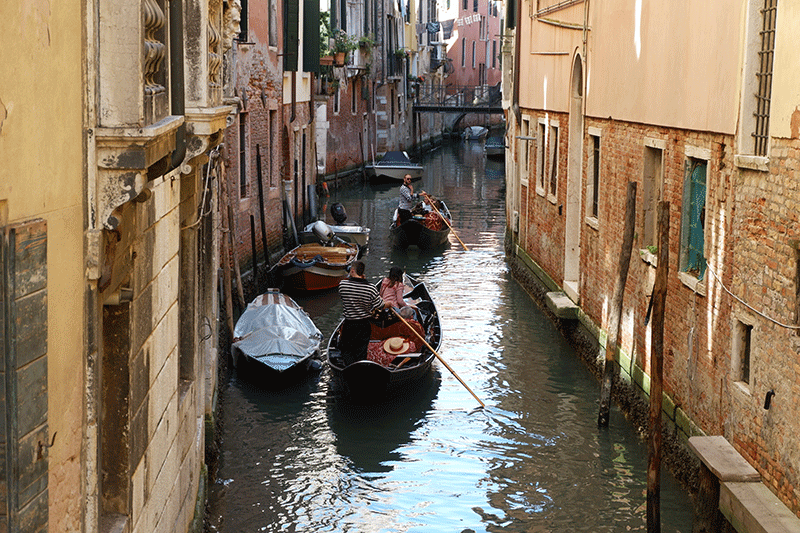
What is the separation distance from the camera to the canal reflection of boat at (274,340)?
35.1 feet

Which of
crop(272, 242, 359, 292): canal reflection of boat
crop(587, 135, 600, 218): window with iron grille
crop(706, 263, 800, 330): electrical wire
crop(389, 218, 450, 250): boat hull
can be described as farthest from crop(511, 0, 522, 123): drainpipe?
crop(706, 263, 800, 330): electrical wire

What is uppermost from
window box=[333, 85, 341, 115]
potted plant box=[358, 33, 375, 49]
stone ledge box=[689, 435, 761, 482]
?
potted plant box=[358, 33, 375, 49]

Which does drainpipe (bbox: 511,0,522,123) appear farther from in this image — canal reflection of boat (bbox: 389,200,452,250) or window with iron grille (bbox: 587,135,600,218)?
window with iron grille (bbox: 587,135,600,218)

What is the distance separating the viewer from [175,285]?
5.71 meters

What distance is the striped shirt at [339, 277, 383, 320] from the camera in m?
10.4

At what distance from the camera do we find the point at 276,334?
11.1m

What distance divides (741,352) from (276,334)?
18.2ft

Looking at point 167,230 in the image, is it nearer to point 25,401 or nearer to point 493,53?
point 25,401

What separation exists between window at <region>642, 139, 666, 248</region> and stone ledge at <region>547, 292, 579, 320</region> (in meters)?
2.84

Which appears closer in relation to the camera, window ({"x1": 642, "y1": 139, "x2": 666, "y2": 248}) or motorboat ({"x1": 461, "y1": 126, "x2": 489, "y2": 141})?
window ({"x1": 642, "y1": 139, "x2": 666, "y2": 248})

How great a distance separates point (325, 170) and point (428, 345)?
61.9 feet

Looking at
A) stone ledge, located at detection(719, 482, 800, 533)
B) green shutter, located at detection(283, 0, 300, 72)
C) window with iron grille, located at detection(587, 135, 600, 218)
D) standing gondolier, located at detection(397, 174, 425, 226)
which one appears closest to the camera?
stone ledge, located at detection(719, 482, 800, 533)

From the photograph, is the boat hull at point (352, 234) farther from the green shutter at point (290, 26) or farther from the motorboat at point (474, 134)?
the motorboat at point (474, 134)

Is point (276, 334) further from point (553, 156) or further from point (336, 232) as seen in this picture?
point (336, 232)
